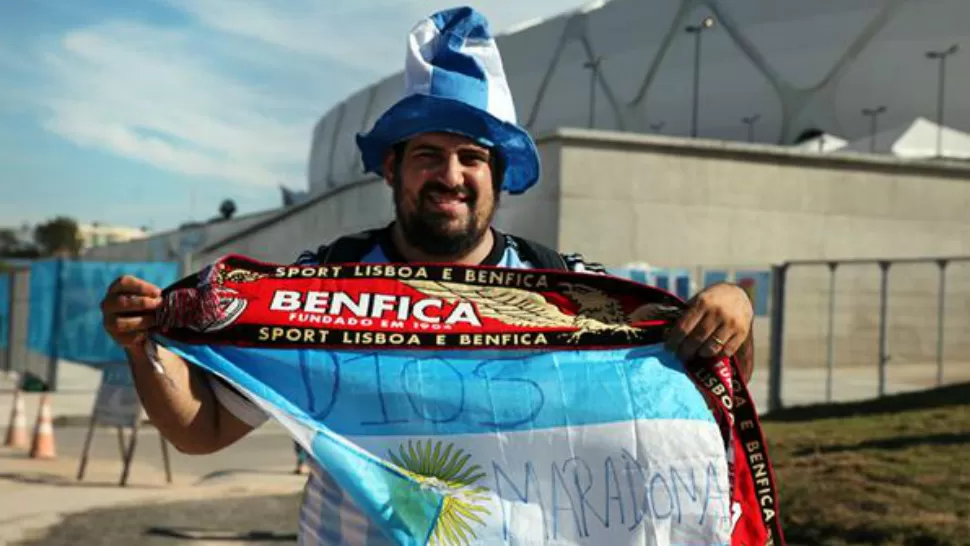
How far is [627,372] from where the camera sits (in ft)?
8.46

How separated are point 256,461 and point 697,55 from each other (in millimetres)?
62055

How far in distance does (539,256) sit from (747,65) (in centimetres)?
6683

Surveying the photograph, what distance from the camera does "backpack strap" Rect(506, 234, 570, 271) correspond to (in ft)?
9.37

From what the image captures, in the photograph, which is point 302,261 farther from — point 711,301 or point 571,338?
point 711,301

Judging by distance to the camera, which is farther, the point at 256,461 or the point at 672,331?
the point at 256,461

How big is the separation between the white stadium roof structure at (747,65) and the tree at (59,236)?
62.9 metres

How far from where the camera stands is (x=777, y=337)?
14859 millimetres

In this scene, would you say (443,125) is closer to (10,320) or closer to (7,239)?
(10,320)

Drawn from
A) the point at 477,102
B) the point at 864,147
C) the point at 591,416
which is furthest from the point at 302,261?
the point at 864,147

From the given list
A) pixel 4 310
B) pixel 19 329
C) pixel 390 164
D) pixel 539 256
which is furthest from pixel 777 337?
pixel 4 310

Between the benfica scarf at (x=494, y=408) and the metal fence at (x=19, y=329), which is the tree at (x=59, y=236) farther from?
the benfica scarf at (x=494, y=408)

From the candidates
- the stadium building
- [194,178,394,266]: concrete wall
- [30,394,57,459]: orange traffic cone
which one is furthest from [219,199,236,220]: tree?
[30,394,57,459]: orange traffic cone

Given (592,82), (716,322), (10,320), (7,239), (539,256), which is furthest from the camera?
(7,239)

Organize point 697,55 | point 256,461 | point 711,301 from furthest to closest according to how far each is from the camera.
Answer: point 697,55 < point 256,461 < point 711,301
